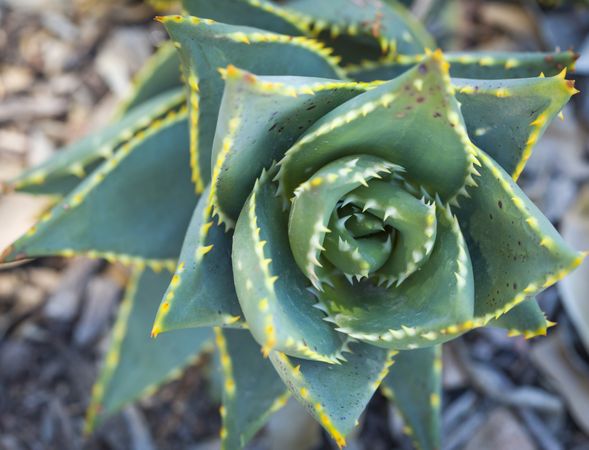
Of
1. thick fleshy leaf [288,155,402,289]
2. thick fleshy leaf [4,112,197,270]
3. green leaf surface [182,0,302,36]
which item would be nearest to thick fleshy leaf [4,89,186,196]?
thick fleshy leaf [4,112,197,270]

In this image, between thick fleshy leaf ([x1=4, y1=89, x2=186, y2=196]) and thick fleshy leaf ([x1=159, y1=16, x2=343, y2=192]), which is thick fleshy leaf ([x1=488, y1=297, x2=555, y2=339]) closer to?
thick fleshy leaf ([x1=159, y1=16, x2=343, y2=192])

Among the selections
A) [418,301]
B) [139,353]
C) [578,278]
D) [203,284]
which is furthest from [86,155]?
[578,278]

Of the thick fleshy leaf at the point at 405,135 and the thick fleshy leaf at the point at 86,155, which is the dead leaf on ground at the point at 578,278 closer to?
the thick fleshy leaf at the point at 405,135

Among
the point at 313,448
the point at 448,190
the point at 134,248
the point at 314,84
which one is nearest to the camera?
the point at 314,84

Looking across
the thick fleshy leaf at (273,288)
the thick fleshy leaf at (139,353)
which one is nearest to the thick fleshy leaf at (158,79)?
the thick fleshy leaf at (139,353)

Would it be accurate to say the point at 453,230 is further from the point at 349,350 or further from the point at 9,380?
the point at 9,380

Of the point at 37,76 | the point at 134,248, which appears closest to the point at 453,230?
the point at 134,248

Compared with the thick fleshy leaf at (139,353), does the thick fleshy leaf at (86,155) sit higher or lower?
higher

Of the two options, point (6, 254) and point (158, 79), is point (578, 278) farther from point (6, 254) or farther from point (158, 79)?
point (6, 254)
